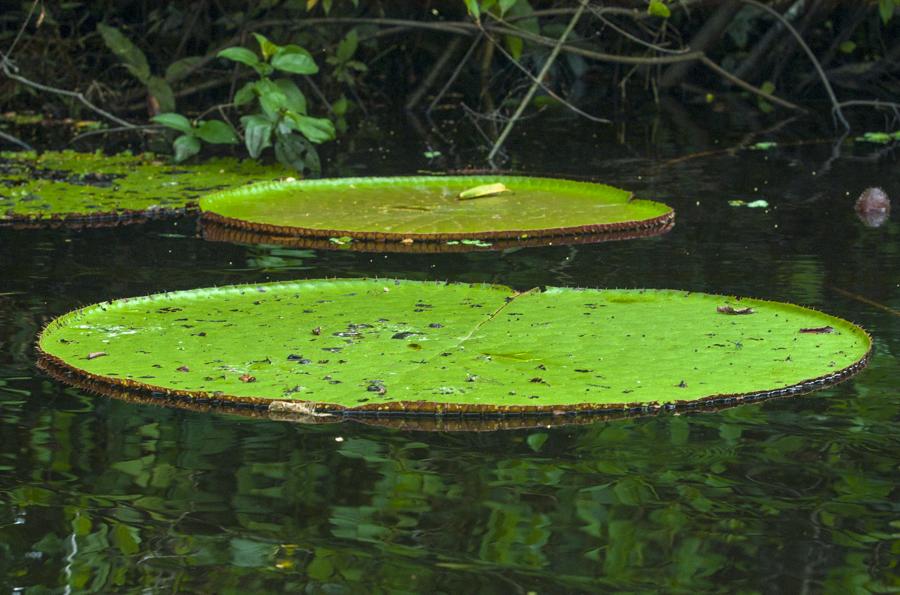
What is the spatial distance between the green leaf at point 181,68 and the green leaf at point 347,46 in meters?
0.74

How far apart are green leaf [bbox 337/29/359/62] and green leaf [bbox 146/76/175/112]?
1048 mm

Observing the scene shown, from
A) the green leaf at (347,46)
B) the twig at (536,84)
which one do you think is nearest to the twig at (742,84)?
the twig at (536,84)

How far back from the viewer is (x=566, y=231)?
14.9ft

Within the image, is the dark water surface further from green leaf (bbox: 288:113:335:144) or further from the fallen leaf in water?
green leaf (bbox: 288:113:335:144)

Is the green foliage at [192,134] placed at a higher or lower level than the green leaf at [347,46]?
lower

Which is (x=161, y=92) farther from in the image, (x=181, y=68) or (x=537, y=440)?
(x=537, y=440)

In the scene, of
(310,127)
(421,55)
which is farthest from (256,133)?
(421,55)

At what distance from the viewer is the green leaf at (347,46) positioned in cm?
792

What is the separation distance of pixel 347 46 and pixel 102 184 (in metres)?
2.60

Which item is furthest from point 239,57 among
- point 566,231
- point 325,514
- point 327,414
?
point 325,514

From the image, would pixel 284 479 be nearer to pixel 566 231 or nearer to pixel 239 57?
pixel 566 231

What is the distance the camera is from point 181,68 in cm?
788

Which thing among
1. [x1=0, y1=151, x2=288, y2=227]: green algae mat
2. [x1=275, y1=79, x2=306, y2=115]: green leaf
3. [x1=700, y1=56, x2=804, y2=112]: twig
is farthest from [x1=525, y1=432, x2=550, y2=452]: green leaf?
[x1=700, y1=56, x2=804, y2=112]: twig

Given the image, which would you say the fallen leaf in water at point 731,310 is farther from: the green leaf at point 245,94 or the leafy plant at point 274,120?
the green leaf at point 245,94
